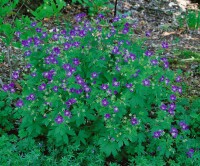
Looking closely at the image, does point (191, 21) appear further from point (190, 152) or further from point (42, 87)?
point (42, 87)

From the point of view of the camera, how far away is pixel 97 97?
3.25 meters

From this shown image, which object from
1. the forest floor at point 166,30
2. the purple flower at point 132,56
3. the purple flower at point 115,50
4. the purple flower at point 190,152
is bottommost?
the purple flower at point 190,152

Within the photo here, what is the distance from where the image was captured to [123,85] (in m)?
3.39

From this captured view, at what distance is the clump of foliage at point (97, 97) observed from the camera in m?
3.22

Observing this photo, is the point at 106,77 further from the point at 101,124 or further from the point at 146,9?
the point at 146,9

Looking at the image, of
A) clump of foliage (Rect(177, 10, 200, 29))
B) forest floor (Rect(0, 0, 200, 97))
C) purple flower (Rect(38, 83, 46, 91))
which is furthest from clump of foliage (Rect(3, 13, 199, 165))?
clump of foliage (Rect(177, 10, 200, 29))

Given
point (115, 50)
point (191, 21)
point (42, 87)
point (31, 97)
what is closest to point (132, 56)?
point (115, 50)

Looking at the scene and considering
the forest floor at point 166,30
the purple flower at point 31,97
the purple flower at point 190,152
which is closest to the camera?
the purple flower at point 31,97

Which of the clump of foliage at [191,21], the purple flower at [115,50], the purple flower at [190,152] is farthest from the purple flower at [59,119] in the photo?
the clump of foliage at [191,21]

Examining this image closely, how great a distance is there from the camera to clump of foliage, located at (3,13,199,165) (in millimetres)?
3221

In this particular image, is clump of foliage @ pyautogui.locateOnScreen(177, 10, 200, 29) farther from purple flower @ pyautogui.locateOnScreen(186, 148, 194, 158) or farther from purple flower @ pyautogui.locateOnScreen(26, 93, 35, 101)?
purple flower @ pyautogui.locateOnScreen(26, 93, 35, 101)

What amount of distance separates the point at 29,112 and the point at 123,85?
93 cm

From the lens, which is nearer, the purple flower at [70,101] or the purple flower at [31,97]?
the purple flower at [70,101]

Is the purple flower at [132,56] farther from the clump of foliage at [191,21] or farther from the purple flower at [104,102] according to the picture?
the clump of foliage at [191,21]
